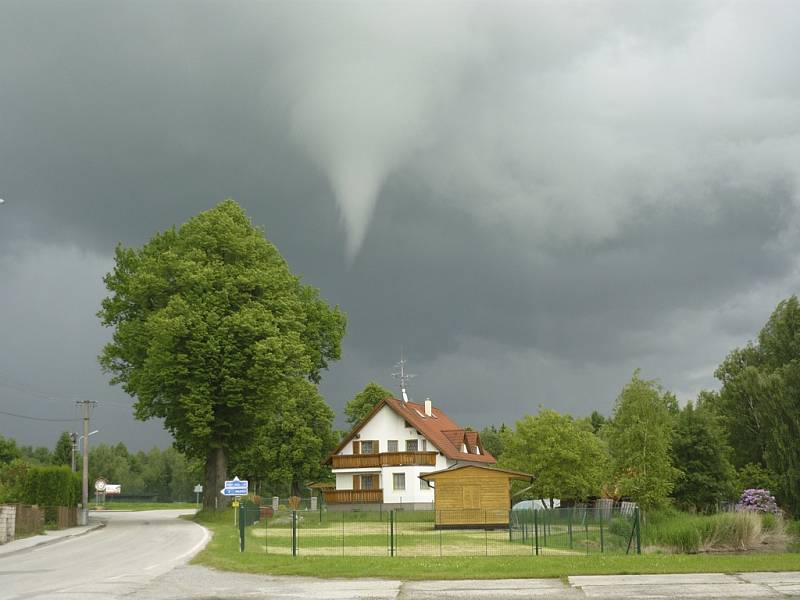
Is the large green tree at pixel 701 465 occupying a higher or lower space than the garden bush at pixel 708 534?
higher

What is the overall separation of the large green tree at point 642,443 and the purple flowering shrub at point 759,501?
11.1 metres

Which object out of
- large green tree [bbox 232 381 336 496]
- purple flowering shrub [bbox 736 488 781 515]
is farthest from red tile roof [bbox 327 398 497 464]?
purple flowering shrub [bbox 736 488 781 515]

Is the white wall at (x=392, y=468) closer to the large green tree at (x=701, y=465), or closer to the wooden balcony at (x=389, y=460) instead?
the wooden balcony at (x=389, y=460)

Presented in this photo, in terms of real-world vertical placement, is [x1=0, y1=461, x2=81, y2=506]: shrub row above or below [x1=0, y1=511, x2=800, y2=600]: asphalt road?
above

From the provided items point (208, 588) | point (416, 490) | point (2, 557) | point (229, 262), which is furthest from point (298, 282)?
point (208, 588)

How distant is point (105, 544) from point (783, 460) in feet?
139

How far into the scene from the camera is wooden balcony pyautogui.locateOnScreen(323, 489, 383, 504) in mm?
64250

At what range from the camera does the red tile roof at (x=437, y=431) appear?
66.8 m

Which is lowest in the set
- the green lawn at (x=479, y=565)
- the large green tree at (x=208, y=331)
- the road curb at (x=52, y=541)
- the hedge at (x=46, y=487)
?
the road curb at (x=52, y=541)

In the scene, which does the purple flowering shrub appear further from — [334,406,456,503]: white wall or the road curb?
the road curb

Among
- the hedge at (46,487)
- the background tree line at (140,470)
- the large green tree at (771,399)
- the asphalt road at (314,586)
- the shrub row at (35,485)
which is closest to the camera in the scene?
the asphalt road at (314,586)

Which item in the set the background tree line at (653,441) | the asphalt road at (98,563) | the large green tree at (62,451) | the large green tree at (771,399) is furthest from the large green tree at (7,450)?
the large green tree at (771,399)

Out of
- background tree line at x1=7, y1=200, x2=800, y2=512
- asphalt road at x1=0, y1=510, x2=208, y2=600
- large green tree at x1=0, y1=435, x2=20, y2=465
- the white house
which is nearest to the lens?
asphalt road at x1=0, y1=510, x2=208, y2=600

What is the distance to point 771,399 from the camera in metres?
58.2
